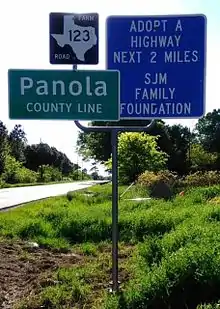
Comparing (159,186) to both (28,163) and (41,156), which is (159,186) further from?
(41,156)

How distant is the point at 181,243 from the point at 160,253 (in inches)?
11.4

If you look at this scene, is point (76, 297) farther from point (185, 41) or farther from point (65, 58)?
point (185, 41)

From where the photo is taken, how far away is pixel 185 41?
226 inches

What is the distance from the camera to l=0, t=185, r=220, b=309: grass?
186 inches

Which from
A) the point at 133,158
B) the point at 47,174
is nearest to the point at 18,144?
the point at 47,174

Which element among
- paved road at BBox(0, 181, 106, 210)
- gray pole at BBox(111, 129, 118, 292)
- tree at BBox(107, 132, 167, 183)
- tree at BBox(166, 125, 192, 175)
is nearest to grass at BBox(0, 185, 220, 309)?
gray pole at BBox(111, 129, 118, 292)

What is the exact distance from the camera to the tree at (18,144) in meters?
80.6

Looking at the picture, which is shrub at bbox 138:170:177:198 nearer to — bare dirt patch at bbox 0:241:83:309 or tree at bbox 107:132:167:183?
tree at bbox 107:132:167:183

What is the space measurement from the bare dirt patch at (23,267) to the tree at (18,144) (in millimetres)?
67926

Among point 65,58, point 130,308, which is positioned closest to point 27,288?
point 130,308

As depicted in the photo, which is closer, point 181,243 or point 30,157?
point 181,243

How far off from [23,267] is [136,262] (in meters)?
1.52

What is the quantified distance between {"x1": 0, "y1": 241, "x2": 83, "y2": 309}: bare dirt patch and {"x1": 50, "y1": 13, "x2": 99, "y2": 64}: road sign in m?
2.54

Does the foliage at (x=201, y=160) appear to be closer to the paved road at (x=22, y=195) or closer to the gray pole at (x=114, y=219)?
the paved road at (x=22, y=195)
